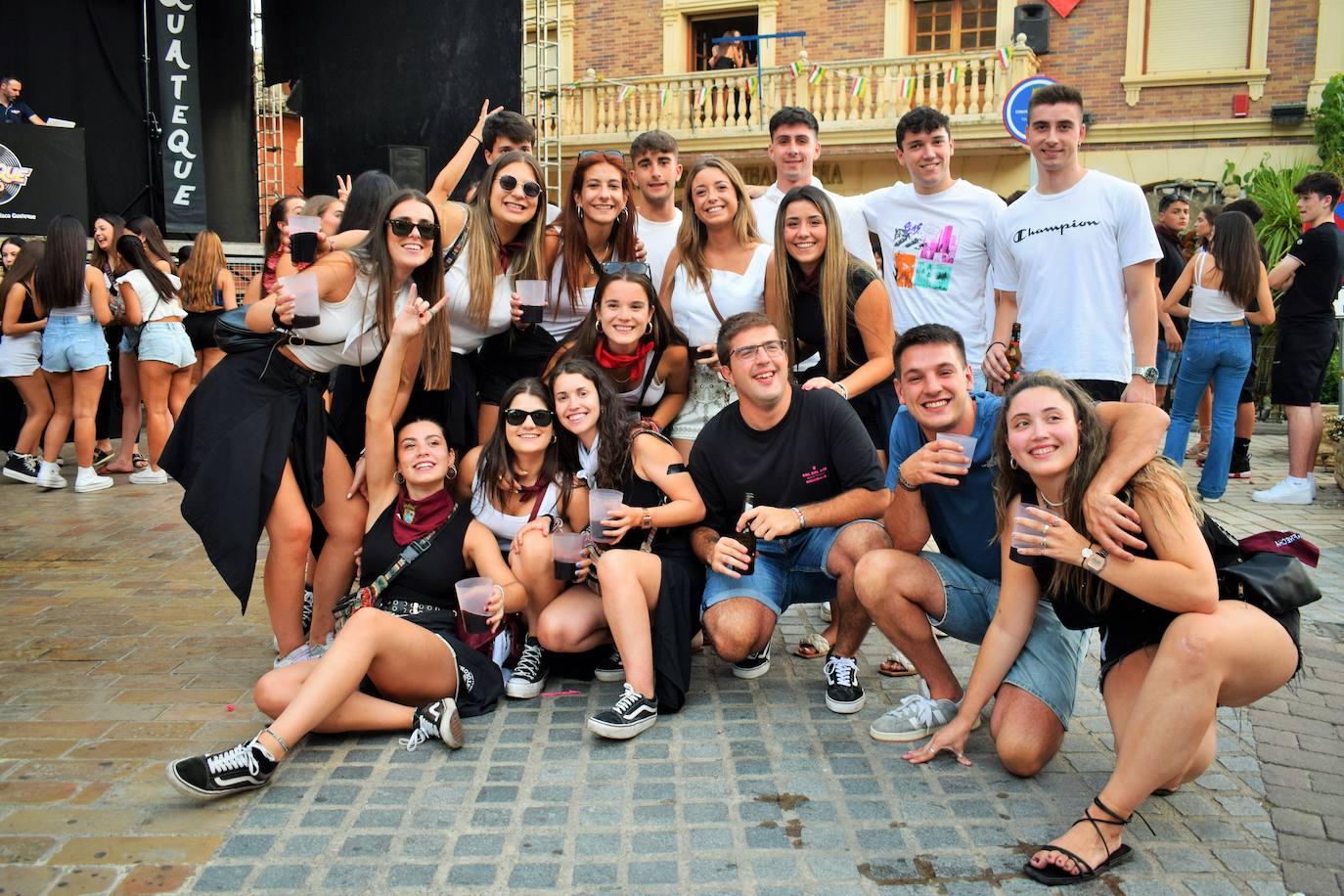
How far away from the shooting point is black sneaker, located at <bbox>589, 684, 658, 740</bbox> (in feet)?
12.2

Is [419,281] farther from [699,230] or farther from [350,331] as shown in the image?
[699,230]

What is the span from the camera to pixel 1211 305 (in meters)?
7.85

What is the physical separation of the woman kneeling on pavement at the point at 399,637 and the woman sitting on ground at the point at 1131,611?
75.0 inches

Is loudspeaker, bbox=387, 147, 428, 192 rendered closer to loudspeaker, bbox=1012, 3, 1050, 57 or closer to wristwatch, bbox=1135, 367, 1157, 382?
wristwatch, bbox=1135, 367, 1157, 382

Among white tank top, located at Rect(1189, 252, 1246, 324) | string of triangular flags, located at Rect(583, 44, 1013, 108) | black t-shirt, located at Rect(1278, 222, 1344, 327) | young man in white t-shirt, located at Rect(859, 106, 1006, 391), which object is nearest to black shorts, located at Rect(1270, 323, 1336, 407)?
black t-shirt, located at Rect(1278, 222, 1344, 327)

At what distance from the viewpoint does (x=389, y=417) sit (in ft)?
14.1

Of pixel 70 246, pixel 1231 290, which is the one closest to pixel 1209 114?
pixel 1231 290

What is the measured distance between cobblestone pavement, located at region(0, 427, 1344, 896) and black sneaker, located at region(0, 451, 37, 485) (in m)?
4.94

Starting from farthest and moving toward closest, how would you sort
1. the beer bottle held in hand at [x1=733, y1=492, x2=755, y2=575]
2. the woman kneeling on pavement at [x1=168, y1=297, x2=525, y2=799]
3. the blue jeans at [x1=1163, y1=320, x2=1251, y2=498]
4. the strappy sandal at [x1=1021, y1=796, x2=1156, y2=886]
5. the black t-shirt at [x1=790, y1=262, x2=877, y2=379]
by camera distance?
the blue jeans at [x1=1163, y1=320, x2=1251, y2=498]
the black t-shirt at [x1=790, y1=262, x2=877, y2=379]
the beer bottle held in hand at [x1=733, y1=492, x2=755, y2=575]
the woman kneeling on pavement at [x1=168, y1=297, x2=525, y2=799]
the strappy sandal at [x1=1021, y1=796, x2=1156, y2=886]

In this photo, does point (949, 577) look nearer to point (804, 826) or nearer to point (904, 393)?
point (904, 393)

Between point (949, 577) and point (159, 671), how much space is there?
3.25m

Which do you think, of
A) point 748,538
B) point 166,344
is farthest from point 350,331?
point 166,344

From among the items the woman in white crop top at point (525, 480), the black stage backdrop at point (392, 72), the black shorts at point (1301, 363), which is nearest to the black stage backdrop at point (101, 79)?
the black stage backdrop at point (392, 72)

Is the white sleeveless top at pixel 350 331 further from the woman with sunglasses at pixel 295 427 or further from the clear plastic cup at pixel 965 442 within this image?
the clear plastic cup at pixel 965 442
